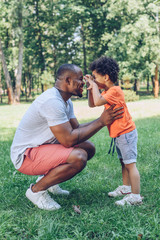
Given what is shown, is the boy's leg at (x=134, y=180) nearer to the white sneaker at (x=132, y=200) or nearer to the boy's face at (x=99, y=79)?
the white sneaker at (x=132, y=200)

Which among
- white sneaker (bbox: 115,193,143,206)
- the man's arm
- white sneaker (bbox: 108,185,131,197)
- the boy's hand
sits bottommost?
white sneaker (bbox: 108,185,131,197)

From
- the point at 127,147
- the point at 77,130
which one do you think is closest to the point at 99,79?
the point at 77,130

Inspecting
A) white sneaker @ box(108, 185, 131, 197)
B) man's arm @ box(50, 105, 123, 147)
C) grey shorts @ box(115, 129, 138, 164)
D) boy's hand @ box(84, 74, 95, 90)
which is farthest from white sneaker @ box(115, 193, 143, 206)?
boy's hand @ box(84, 74, 95, 90)

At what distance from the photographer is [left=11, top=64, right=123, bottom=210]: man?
2.77 metres

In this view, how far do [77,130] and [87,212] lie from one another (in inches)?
Result: 33.3

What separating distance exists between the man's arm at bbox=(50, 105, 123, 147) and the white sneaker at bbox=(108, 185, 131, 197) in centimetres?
82

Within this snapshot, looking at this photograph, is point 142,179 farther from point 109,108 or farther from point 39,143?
point 39,143

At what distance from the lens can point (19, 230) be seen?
2.40 metres

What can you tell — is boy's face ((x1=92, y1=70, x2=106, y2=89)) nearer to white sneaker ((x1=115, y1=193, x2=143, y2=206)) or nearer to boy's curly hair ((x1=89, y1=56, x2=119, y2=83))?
boy's curly hair ((x1=89, y1=56, x2=119, y2=83))

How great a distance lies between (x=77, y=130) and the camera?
9.32 feet

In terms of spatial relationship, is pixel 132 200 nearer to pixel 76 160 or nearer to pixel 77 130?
pixel 76 160

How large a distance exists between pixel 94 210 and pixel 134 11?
2218 centimetres

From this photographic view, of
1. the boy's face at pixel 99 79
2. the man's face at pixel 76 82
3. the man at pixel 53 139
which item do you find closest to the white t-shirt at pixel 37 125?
the man at pixel 53 139

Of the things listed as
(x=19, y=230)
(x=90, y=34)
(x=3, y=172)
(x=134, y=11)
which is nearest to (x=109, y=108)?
(x=19, y=230)
